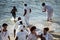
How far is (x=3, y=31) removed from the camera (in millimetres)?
9875

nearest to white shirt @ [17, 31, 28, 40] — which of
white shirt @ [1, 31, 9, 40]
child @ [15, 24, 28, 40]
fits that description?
child @ [15, 24, 28, 40]

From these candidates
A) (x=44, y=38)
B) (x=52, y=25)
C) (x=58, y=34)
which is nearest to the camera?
(x=44, y=38)

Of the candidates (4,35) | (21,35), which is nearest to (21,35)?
(21,35)

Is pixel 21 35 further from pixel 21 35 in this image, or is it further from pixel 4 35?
pixel 4 35

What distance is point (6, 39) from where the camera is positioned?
1005 centimetres

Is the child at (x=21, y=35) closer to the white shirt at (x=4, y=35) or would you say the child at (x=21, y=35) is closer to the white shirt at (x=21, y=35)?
the white shirt at (x=21, y=35)

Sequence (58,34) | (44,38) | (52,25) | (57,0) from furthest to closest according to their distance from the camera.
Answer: (57,0), (52,25), (58,34), (44,38)

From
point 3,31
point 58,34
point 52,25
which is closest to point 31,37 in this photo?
point 3,31

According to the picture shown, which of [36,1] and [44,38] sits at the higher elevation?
[44,38]

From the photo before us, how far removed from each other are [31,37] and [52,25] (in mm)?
8364

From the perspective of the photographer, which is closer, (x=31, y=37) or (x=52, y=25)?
(x=31, y=37)

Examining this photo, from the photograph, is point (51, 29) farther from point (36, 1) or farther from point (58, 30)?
point (36, 1)

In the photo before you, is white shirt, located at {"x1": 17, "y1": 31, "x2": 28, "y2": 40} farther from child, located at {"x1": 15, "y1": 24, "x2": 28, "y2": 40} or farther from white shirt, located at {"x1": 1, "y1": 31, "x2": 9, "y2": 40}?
white shirt, located at {"x1": 1, "y1": 31, "x2": 9, "y2": 40}

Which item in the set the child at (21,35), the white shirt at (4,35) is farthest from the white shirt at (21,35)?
the white shirt at (4,35)
